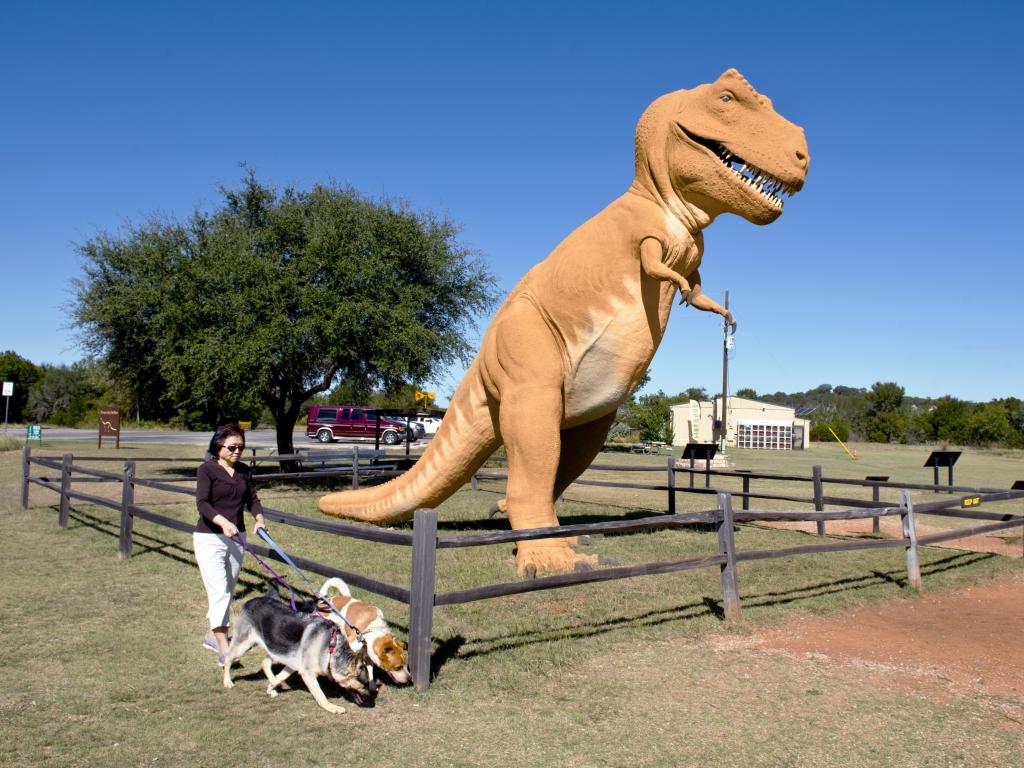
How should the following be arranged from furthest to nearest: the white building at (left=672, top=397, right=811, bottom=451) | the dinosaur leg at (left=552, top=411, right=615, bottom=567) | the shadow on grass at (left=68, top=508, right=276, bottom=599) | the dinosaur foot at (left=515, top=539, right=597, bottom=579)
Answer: the white building at (left=672, top=397, right=811, bottom=451)
the dinosaur leg at (left=552, top=411, right=615, bottom=567)
the dinosaur foot at (left=515, top=539, right=597, bottom=579)
the shadow on grass at (left=68, top=508, right=276, bottom=599)

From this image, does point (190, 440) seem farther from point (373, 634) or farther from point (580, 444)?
point (373, 634)

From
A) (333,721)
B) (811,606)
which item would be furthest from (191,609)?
(811,606)

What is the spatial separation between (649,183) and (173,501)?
9.16m

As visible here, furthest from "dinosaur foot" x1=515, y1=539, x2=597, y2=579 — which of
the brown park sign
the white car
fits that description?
the white car

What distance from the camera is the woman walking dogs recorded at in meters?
4.62

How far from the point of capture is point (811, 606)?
6465 millimetres

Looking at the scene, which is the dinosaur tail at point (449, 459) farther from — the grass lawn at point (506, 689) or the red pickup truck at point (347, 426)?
the red pickup truck at point (347, 426)

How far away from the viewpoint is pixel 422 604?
4.24 meters

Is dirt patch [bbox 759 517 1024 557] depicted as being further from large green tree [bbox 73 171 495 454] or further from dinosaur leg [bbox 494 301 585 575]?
large green tree [bbox 73 171 495 454]

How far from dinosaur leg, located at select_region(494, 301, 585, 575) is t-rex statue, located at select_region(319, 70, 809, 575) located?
10mm

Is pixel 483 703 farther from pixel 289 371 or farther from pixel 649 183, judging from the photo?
pixel 289 371

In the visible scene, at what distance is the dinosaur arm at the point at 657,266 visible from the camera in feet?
23.5

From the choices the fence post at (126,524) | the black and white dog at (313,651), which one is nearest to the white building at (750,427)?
the fence post at (126,524)

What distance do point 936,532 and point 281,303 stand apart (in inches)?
456
